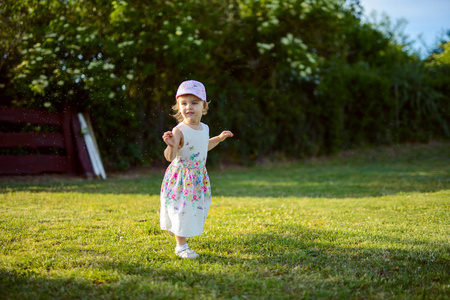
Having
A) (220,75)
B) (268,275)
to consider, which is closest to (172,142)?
(268,275)

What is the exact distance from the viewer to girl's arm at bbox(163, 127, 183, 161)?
336 cm

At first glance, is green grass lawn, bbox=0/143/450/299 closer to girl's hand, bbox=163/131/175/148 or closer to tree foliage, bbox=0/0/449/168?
girl's hand, bbox=163/131/175/148

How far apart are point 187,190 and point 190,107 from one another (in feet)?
2.44

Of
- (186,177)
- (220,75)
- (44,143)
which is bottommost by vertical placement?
(186,177)

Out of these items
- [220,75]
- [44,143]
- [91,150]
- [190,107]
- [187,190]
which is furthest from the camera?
[220,75]

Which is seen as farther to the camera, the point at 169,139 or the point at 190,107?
the point at 190,107

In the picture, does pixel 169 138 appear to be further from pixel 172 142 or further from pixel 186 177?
pixel 186 177

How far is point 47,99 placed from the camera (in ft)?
30.6

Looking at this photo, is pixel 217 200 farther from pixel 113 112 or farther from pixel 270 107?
pixel 270 107

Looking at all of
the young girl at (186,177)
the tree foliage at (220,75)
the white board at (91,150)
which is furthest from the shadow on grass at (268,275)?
the tree foliage at (220,75)

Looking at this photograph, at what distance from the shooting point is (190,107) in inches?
142

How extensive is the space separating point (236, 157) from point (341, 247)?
916 cm

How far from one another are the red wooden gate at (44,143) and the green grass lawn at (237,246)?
1593 mm

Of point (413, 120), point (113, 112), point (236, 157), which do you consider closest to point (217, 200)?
point (113, 112)
